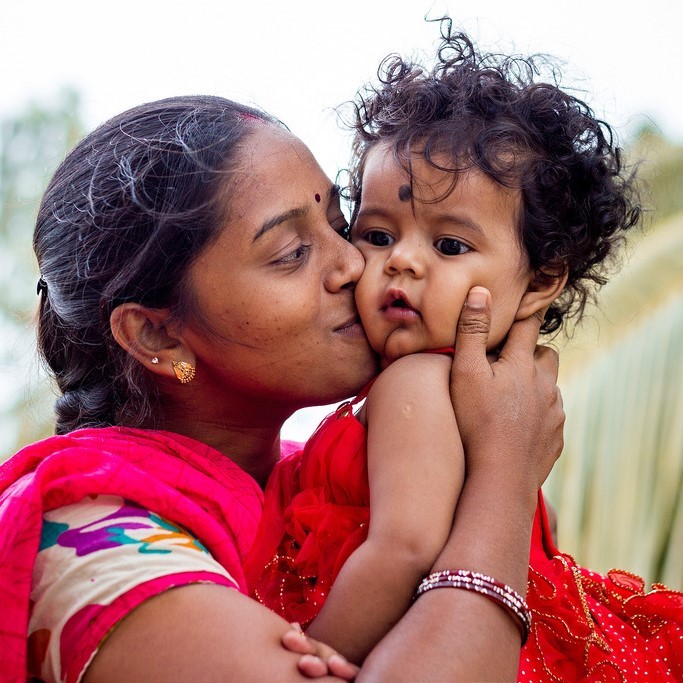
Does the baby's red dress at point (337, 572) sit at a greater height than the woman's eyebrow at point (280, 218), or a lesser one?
lesser

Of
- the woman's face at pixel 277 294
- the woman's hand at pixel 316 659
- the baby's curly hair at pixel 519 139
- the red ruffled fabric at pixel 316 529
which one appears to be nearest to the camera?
the woman's hand at pixel 316 659

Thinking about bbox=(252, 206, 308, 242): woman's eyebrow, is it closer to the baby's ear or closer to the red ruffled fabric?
the red ruffled fabric

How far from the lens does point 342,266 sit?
7.23 feet

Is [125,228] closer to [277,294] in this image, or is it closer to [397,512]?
[277,294]

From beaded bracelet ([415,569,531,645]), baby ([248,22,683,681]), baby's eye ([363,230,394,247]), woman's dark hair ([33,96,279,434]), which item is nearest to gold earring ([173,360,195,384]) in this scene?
woman's dark hair ([33,96,279,434])

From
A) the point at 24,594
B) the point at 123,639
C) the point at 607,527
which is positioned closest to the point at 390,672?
the point at 123,639

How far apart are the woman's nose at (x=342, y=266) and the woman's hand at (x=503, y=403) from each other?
0.29 metres

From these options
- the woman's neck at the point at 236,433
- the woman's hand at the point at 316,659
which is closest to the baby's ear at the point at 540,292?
the woman's neck at the point at 236,433

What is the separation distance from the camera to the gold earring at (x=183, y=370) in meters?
2.21

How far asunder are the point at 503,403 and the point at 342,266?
52cm

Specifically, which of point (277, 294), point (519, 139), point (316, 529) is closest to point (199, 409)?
point (277, 294)

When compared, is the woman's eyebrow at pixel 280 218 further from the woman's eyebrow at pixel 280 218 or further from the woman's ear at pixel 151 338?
the woman's ear at pixel 151 338

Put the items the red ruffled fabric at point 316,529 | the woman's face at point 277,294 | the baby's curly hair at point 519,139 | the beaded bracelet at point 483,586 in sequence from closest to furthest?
the beaded bracelet at point 483,586
the red ruffled fabric at point 316,529
the woman's face at point 277,294
the baby's curly hair at point 519,139

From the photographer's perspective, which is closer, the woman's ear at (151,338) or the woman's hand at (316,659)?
the woman's hand at (316,659)
